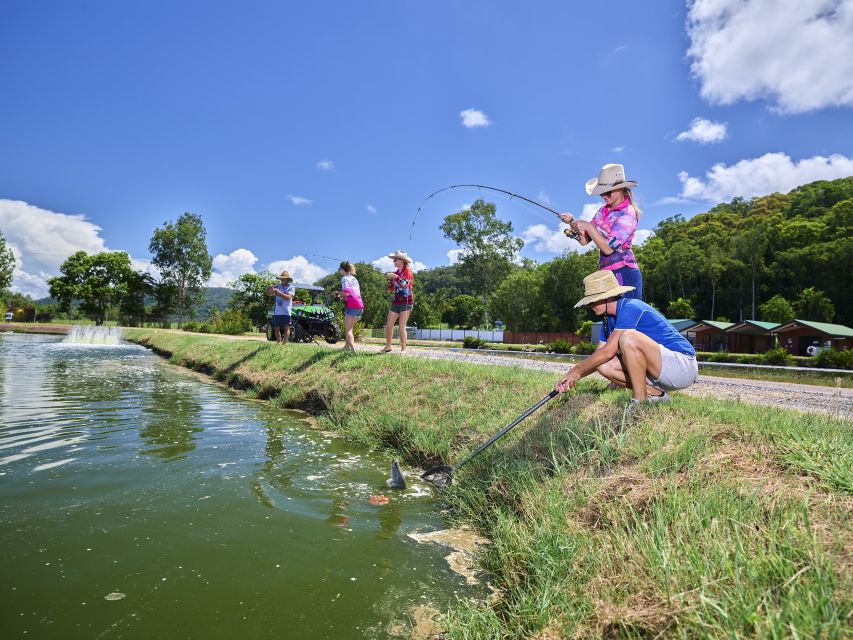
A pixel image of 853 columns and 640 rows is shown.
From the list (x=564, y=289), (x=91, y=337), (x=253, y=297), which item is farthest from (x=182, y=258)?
(x=564, y=289)

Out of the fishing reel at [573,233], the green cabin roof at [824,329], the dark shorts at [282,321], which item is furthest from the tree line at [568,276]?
the fishing reel at [573,233]

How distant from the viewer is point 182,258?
59.6 metres

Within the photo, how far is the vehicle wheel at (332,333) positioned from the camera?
769 inches

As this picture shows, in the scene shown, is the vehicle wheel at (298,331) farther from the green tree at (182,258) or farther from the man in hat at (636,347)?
the green tree at (182,258)

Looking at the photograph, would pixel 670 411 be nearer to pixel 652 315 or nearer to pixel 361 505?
pixel 652 315

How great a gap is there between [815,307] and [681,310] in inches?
533

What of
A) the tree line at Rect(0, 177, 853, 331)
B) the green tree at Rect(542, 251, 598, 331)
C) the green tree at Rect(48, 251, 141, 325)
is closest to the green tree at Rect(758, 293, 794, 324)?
the tree line at Rect(0, 177, 853, 331)

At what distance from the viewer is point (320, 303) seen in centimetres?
2133

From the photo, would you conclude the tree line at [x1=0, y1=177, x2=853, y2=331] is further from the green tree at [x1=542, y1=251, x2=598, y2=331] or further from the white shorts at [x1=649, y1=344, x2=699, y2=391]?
the white shorts at [x1=649, y1=344, x2=699, y2=391]

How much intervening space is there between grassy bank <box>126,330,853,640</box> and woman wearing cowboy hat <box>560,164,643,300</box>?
1.17 m

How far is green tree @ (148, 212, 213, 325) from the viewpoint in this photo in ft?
192

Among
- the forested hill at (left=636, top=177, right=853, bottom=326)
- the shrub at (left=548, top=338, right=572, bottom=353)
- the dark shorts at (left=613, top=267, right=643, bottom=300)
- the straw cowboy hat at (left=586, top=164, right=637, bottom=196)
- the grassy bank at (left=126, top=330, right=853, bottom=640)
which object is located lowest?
the grassy bank at (left=126, top=330, right=853, bottom=640)

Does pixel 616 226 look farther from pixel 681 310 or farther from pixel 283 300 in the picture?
pixel 681 310

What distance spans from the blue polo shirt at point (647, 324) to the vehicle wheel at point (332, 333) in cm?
1638
